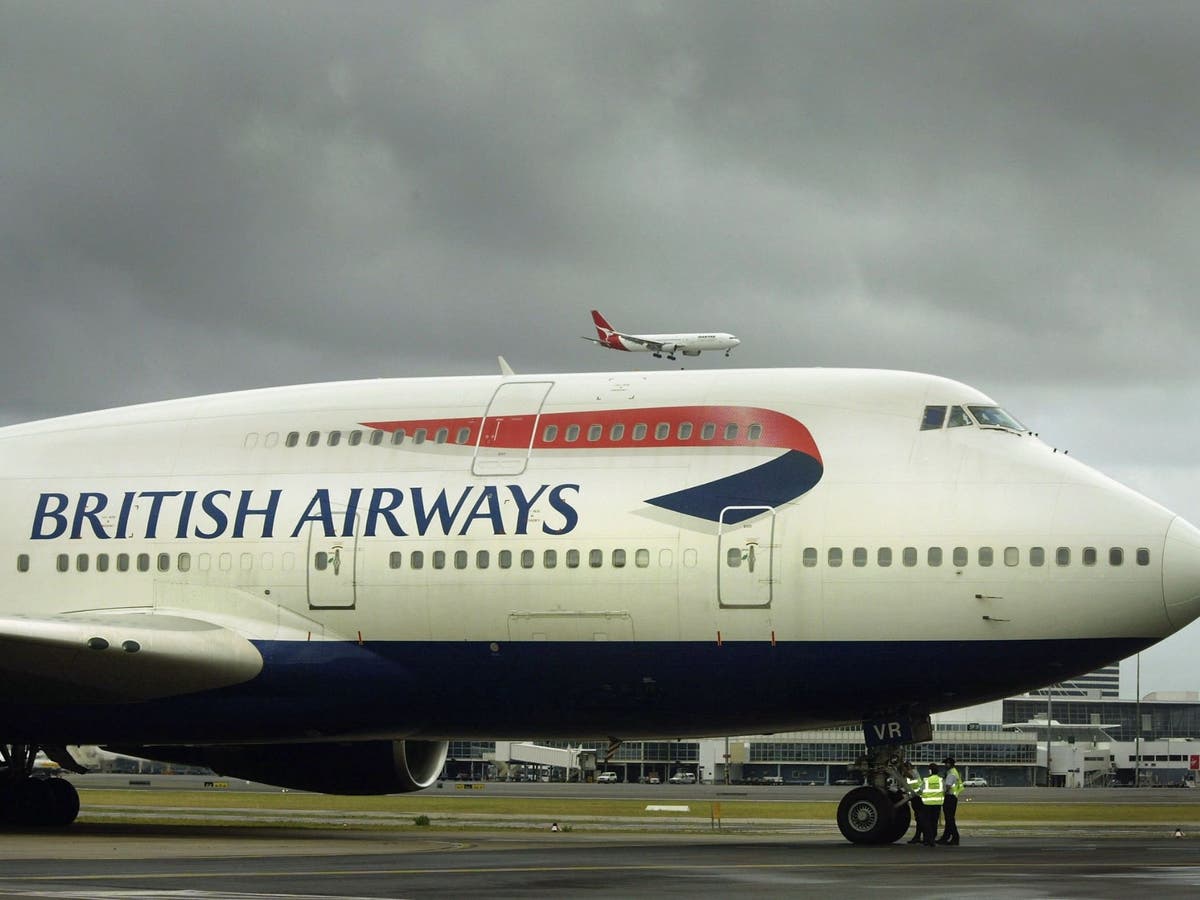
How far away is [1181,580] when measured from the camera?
24.3 meters

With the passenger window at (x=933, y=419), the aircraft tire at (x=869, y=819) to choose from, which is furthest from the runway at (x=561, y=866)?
the passenger window at (x=933, y=419)

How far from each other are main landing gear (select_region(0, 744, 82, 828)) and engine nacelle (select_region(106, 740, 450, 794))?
5.50 feet

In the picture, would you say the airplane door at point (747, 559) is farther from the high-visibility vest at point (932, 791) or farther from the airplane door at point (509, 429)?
the high-visibility vest at point (932, 791)

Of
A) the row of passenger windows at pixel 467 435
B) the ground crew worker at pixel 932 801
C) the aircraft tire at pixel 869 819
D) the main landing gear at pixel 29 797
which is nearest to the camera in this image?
the aircraft tire at pixel 869 819

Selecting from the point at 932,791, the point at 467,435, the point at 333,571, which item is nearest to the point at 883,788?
the point at 932,791

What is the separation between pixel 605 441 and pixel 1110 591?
7.85 meters

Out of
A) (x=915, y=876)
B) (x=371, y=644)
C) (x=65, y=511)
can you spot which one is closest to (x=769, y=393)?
(x=371, y=644)

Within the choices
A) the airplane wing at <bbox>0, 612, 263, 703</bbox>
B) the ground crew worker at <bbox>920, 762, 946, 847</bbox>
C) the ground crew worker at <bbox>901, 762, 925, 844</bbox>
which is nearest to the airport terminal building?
the airplane wing at <bbox>0, 612, 263, 703</bbox>

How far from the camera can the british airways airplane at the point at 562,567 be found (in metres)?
24.9

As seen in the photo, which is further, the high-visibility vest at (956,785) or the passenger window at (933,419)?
the high-visibility vest at (956,785)

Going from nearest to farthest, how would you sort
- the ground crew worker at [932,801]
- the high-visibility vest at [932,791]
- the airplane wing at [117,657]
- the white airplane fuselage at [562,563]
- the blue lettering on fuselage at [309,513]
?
the white airplane fuselage at [562,563] → the ground crew worker at [932,801] → the airplane wing at [117,657] → the blue lettering on fuselage at [309,513] → the high-visibility vest at [932,791]

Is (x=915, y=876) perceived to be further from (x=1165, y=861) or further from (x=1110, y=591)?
(x=1110, y=591)

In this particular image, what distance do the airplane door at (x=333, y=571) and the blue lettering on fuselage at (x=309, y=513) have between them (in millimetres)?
147

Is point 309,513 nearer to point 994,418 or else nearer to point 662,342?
point 994,418
